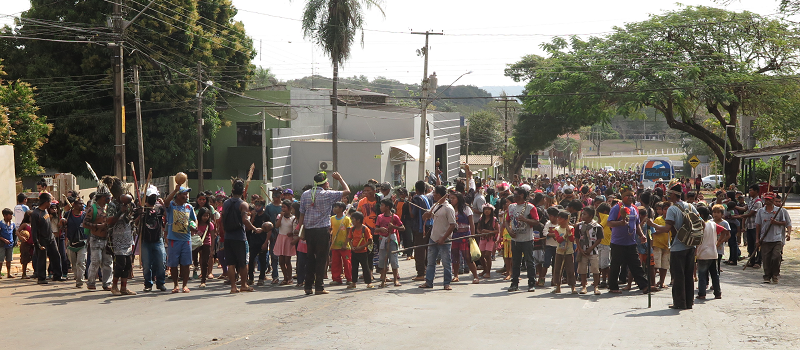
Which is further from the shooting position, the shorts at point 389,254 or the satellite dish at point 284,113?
the satellite dish at point 284,113

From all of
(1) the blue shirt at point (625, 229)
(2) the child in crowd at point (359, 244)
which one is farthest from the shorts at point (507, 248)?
(2) the child in crowd at point (359, 244)

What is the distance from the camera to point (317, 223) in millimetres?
10234

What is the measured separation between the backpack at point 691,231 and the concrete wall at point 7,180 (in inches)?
537

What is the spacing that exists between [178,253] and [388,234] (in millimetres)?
3342

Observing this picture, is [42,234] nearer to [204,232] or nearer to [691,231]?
[204,232]

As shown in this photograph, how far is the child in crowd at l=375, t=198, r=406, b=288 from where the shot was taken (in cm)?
1153

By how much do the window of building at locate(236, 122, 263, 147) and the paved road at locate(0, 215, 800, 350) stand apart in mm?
31043

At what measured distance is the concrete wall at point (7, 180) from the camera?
15180 mm

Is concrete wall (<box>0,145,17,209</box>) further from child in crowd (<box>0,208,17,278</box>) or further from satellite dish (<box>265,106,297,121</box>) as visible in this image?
satellite dish (<box>265,106,297,121</box>)

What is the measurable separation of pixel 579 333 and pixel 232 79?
111ft

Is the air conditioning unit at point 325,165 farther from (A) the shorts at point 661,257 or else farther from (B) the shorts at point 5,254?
(A) the shorts at point 661,257

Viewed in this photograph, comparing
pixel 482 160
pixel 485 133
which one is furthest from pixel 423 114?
pixel 485 133

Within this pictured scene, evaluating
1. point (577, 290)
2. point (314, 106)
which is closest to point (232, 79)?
point (314, 106)

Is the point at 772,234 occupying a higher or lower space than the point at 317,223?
lower
